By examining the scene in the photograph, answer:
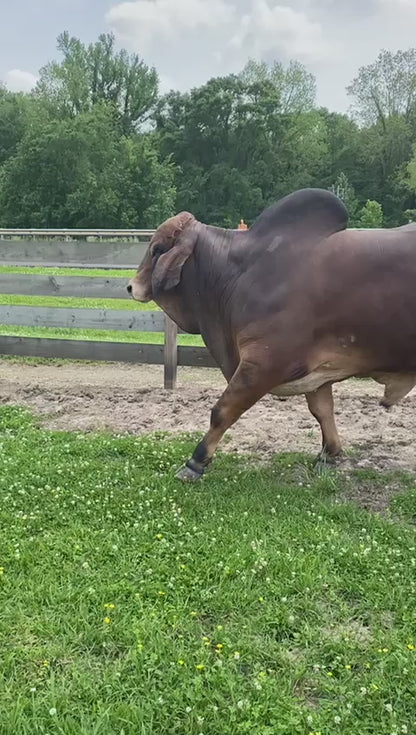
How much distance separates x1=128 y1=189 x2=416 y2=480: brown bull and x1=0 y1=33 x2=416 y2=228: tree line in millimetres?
43899

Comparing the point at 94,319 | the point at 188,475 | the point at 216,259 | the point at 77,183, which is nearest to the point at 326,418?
the point at 188,475

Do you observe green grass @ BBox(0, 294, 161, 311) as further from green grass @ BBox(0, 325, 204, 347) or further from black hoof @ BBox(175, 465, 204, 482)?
black hoof @ BBox(175, 465, 204, 482)

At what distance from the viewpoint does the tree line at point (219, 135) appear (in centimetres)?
4941

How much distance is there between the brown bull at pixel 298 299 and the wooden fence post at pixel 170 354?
96.7 inches

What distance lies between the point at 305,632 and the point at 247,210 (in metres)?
56.3

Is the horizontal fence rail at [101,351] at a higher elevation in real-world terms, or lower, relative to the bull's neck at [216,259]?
lower

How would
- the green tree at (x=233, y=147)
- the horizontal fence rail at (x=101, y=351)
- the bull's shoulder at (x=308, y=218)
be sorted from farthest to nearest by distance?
the green tree at (x=233, y=147), the horizontal fence rail at (x=101, y=351), the bull's shoulder at (x=308, y=218)

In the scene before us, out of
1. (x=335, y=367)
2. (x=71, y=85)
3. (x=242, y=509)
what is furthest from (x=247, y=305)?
(x=71, y=85)

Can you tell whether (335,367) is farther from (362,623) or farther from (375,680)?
(375,680)

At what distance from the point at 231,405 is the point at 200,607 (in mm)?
1601

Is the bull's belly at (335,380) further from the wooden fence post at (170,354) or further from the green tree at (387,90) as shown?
the green tree at (387,90)

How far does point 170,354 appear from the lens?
7.33 meters

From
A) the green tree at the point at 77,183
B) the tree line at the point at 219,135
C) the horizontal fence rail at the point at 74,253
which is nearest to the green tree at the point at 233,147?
the tree line at the point at 219,135

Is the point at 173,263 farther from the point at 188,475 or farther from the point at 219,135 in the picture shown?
the point at 219,135
